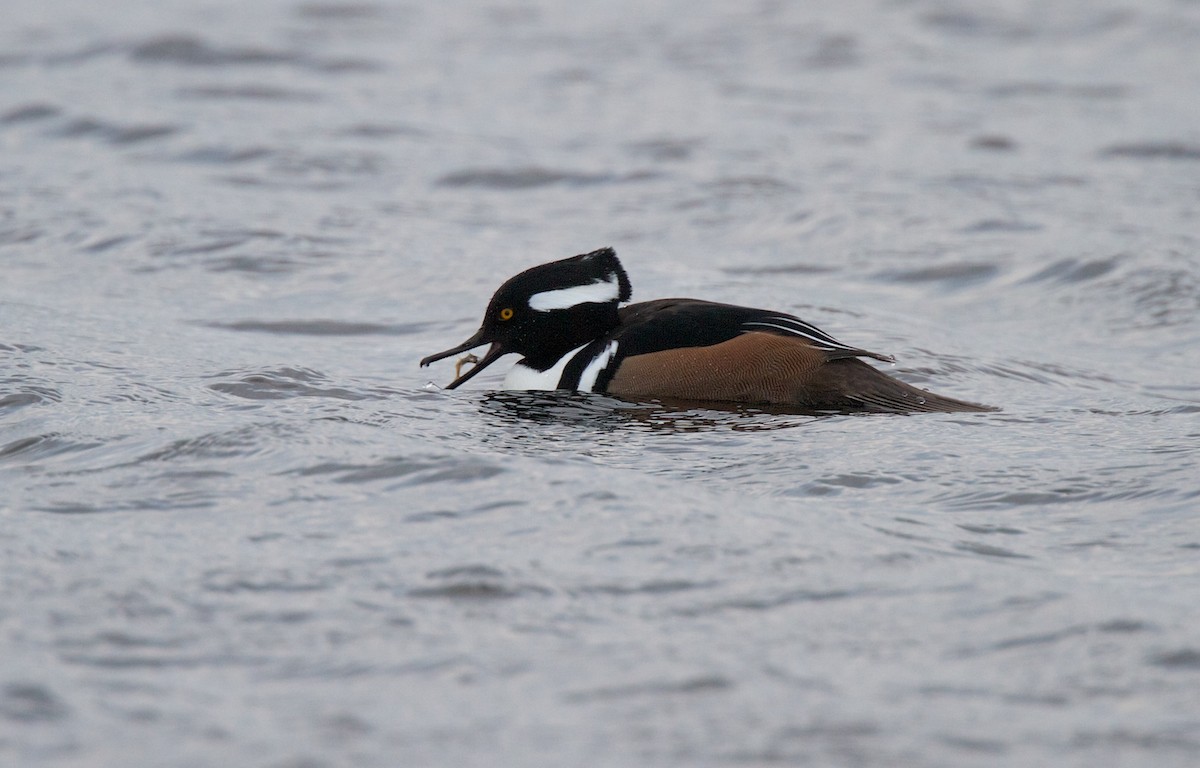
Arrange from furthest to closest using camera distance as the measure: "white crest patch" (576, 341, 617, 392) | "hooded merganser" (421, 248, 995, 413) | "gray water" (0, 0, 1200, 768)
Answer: "white crest patch" (576, 341, 617, 392) → "hooded merganser" (421, 248, 995, 413) → "gray water" (0, 0, 1200, 768)

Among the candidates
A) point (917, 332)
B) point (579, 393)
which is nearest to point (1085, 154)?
point (917, 332)

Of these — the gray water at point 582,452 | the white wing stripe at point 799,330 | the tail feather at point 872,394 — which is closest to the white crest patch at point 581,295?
the gray water at point 582,452

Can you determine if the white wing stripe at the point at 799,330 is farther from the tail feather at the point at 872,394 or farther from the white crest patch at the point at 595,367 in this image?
the white crest patch at the point at 595,367

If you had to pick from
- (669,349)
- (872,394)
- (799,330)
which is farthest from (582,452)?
(872,394)

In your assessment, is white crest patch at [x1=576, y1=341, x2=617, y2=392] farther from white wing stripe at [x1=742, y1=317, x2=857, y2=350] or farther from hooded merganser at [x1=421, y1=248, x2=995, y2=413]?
white wing stripe at [x1=742, y1=317, x2=857, y2=350]

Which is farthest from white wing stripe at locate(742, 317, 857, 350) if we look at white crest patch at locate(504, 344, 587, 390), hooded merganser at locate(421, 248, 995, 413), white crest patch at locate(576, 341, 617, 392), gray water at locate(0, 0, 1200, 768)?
white crest patch at locate(504, 344, 587, 390)

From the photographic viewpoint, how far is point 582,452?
257 inches

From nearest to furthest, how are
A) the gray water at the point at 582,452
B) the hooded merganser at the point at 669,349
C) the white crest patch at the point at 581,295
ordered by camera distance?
the gray water at the point at 582,452, the hooded merganser at the point at 669,349, the white crest patch at the point at 581,295

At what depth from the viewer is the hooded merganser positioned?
7.30m

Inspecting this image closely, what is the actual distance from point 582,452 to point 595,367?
1055 mm

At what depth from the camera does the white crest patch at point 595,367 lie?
24.6ft

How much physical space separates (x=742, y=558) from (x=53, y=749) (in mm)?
2276

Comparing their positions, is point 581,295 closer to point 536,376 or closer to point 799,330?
point 536,376

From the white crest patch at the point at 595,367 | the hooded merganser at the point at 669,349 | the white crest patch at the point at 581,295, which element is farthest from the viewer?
the white crest patch at the point at 581,295
